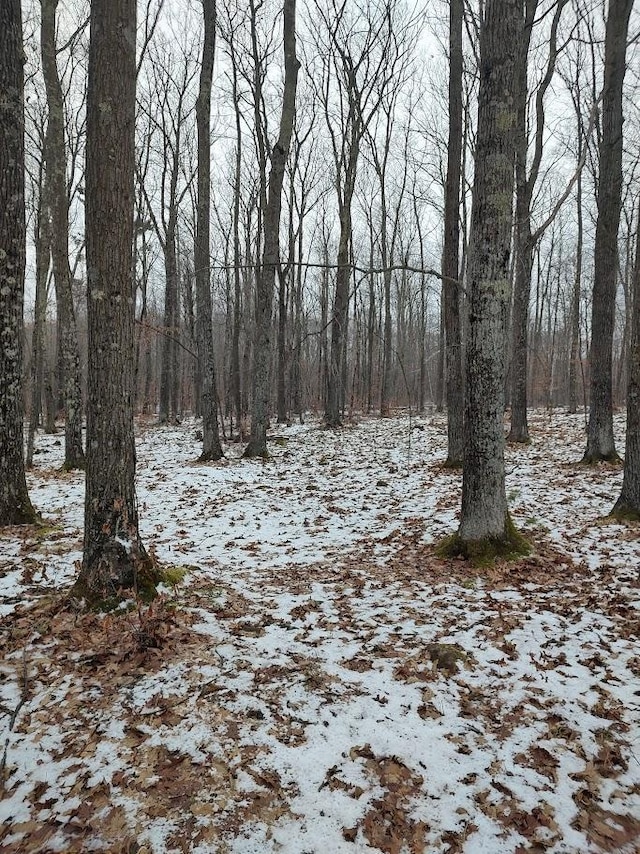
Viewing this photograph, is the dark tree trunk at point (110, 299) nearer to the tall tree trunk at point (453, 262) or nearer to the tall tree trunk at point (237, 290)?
the tall tree trunk at point (453, 262)

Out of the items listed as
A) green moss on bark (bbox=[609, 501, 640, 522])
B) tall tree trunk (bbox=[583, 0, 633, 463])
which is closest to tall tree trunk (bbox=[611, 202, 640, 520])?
green moss on bark (bbox=[609, 501, 640, 522])

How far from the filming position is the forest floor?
2.21 m

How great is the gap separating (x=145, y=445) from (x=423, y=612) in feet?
41.7

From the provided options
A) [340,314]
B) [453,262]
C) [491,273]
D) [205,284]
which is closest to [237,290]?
[340,314]

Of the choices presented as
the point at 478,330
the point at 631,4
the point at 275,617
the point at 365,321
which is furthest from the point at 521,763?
the point at 365,321

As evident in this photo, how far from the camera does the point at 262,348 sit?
11.5 metres

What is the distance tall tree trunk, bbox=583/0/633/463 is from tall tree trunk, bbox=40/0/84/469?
34.7 ft

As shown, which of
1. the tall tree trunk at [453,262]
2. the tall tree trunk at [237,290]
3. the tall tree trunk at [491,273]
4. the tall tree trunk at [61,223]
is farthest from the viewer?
the tall tree trunk at [237,290]

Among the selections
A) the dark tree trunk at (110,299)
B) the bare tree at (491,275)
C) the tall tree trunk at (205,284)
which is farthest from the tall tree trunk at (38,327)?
the bare tree at (491,275)

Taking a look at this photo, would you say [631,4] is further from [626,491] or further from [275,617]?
[275,617]

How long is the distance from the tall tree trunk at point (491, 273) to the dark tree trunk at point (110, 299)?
3.34 m

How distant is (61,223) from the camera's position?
10.6 metres

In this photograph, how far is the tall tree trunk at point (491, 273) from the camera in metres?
4.91

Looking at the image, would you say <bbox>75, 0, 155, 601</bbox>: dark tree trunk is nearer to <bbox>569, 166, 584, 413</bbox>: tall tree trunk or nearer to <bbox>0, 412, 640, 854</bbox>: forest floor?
<bbox>0, 412, 640, 854</bbox>: forest floor
